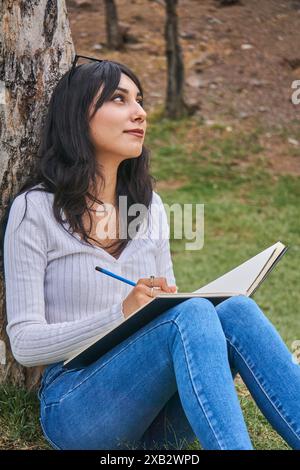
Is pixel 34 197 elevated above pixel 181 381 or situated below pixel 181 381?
above

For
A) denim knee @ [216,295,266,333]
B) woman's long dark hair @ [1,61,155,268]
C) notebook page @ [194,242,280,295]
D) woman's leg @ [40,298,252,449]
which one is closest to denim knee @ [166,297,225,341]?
woman's leg @ [40,298,252,449]

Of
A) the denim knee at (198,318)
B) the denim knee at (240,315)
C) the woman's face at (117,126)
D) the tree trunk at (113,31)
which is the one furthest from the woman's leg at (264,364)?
the tree trunk at (113,31)

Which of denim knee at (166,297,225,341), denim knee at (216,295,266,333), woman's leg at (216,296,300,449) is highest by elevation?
denim knee at (166,297,225,341)

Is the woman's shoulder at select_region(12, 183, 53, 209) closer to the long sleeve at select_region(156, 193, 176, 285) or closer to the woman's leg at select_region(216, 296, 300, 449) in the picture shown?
the long sleeve at select_region(156, 193, 176, 285)

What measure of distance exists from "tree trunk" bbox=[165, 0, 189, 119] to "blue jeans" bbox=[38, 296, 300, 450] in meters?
7.23

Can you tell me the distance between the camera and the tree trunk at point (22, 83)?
9.30ft

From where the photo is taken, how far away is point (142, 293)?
236cm

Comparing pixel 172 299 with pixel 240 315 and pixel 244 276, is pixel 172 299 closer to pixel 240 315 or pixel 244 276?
pixel 240 315

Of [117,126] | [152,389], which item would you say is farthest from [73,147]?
[152,389]

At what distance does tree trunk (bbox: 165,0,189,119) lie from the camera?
9492mm

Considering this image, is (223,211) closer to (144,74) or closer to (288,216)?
(288,216)

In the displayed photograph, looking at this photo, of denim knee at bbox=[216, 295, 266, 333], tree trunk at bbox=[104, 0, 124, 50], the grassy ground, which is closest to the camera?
denim knee at bbox=[216, 295, 266, 333]

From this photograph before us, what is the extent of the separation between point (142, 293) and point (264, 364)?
421 millimetres
